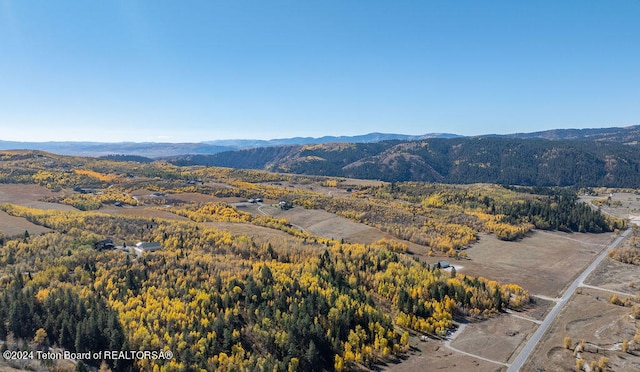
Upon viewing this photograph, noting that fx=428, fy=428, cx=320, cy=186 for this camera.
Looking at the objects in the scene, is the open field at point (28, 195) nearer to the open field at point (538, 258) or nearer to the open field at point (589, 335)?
the open field at point (538, 258)

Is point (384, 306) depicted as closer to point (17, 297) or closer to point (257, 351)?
point (257, 351)

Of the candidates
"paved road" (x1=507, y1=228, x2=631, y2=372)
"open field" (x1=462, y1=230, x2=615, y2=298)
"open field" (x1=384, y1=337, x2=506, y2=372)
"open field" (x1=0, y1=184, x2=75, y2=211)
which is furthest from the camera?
"open field" (x1=0, y1=184, x2=75, y2=211)

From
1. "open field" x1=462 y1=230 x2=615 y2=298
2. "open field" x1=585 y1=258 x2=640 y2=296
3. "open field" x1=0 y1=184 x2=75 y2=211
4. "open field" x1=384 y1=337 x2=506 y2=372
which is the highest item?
"open field" x1=0 y1=184 x2=75 y2=211

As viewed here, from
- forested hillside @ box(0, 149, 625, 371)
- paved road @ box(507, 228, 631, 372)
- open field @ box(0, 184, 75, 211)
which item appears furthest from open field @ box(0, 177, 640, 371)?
forested hillside @ box(0, 149, 625, 371)

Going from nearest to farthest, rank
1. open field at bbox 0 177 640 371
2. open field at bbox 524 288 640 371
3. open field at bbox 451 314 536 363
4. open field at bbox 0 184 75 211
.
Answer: open field at bbox 524 288 640 371 < open field at bbox 0 177 640 371 < open field at bbox 451 314 536 363 < open field at bbox 0 184 75 211

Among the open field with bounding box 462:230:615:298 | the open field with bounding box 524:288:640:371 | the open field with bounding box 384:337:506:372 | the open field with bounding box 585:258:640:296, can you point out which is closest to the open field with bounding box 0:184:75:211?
the open field with bounding box 384:337:506:372

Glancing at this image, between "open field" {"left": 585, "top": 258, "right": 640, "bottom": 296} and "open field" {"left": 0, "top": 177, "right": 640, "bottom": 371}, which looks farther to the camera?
"open field" {"left": 585, "top": 258, "right": 640, "bottom": 296}

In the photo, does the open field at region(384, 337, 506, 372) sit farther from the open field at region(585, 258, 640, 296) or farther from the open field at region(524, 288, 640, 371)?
the open field at region(585, 258, 640, 296)

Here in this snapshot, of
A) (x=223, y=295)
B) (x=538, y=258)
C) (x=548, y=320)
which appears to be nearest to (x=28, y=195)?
(x=223, y=295)

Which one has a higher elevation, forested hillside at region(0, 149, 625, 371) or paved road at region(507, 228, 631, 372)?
forested hillside at region(0, 149, 625, 371)

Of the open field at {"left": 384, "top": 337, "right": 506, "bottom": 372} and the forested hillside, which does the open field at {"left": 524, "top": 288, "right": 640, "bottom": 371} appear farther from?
the forested hillside

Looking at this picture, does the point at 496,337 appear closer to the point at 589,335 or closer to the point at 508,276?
the point at 589,335
